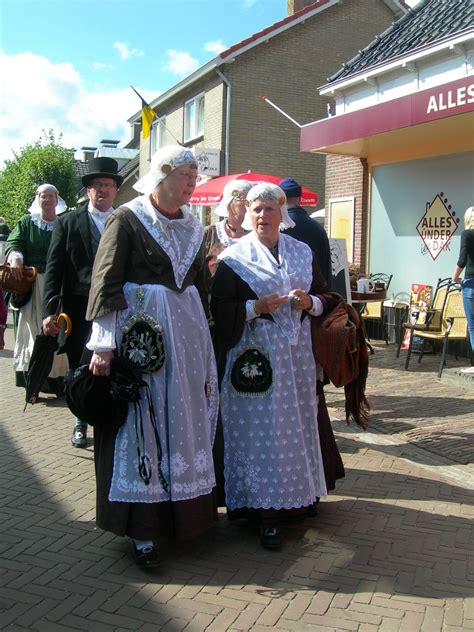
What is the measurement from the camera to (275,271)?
12.6 feet

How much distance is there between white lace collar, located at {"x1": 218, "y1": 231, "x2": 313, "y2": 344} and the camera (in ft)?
12.6

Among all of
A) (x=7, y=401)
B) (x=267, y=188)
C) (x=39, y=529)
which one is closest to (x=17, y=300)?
(x=7, y=401)

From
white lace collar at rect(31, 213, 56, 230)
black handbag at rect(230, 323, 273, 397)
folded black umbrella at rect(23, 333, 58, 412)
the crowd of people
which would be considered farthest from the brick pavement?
white lace collar at rect(31, 213, 56, 230)

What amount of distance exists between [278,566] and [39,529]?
1.41 m

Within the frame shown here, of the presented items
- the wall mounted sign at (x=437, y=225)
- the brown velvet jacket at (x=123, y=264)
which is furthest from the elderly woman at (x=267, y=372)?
the wall mounted sign at (x=437, y=225)

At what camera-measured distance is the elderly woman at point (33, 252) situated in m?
6.73

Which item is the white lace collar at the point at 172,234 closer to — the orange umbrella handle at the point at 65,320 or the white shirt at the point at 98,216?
the orange umbrella handle at the point at 65,320

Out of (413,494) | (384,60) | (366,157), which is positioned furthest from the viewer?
(366,157)

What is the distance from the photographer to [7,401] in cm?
738

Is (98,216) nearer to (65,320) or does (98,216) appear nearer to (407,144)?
(65,320)

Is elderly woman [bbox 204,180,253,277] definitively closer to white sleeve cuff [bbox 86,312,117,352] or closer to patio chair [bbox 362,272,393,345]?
white sleeve cuff [bbox 86,312,117,352]

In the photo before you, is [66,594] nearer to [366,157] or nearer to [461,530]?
[461,530]

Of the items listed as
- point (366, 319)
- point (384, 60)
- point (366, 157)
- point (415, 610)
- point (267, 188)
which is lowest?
point (415, 610)

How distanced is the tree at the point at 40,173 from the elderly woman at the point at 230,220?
Answer: 1303 inches
